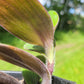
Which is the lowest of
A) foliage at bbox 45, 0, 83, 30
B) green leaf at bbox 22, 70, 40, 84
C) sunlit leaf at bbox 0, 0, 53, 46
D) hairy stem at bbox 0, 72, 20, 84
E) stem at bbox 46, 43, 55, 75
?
foliage at bbox 45, 0, 83, 30

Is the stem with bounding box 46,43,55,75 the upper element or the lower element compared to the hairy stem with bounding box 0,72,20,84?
upper

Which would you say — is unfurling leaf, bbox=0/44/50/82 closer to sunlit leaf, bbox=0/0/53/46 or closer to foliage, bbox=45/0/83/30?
sunlit leaf, bbox=0/0/53/46

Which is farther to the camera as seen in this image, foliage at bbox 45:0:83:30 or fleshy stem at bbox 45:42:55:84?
foliage at bbox 45:0:83:30

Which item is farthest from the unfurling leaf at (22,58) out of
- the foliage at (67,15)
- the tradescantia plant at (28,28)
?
the foliage at (67,15)

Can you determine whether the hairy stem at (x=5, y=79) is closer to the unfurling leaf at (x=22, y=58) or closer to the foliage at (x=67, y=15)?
the unfurling leaf at (x=22, y=58)

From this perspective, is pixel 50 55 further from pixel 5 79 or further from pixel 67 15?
pixel 67 15

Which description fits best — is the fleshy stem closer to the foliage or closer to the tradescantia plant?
the tradescantia plant

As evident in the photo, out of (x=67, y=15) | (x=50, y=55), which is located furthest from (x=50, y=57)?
(x=67, y=15)

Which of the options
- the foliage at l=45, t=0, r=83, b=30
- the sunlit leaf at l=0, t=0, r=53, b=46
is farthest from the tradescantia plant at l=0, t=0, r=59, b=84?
the foliage at l=45, t=0, r=83, b=30
